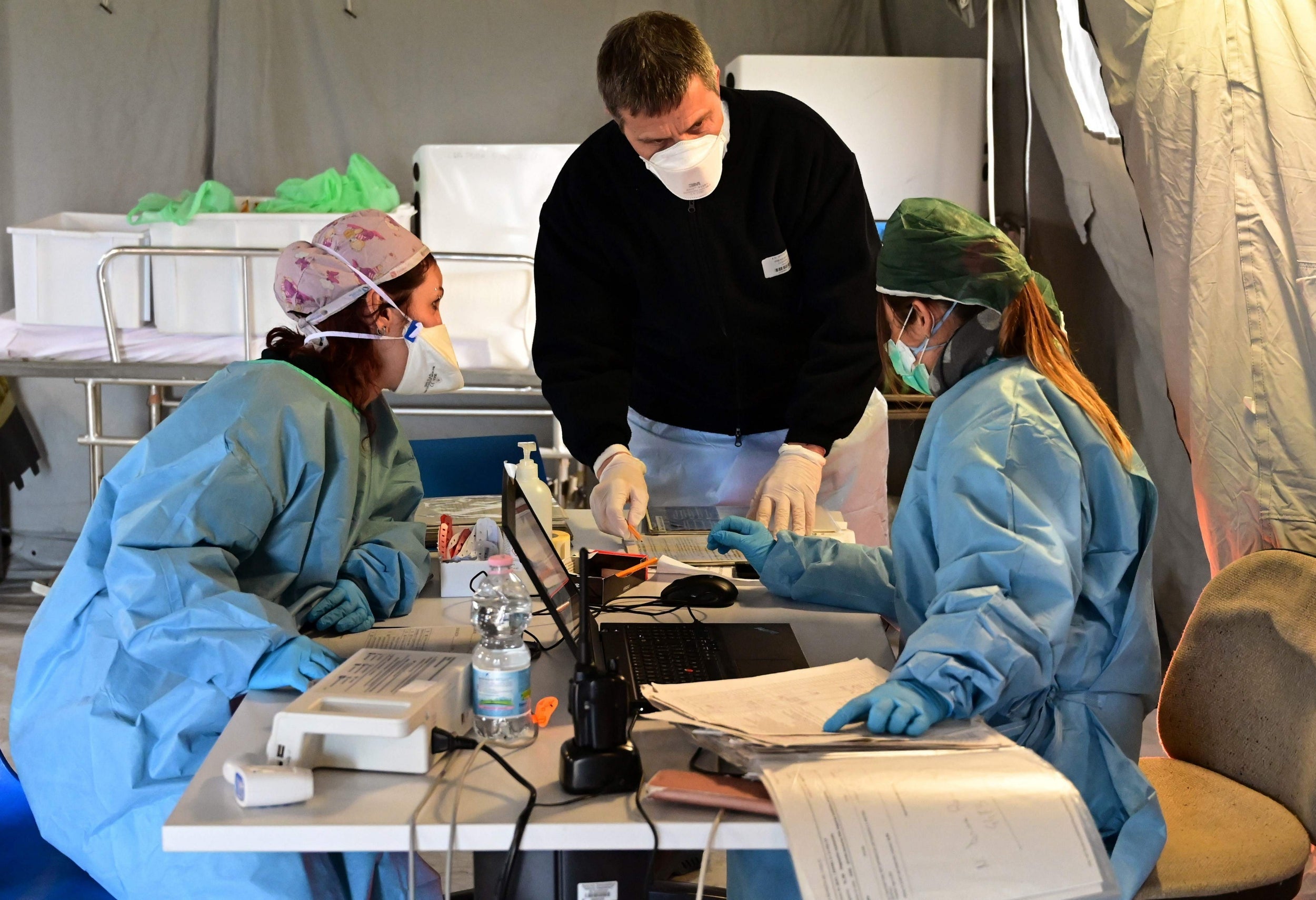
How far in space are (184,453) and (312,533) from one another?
0.22 meters

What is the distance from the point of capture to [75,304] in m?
3.57

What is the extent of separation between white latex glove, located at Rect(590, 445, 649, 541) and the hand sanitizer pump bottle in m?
0.14

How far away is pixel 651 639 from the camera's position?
158 cm

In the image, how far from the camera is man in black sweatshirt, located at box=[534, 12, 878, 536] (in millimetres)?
2217

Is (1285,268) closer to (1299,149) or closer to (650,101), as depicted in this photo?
(1299,149)

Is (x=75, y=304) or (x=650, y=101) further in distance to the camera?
(x=75, y=304)

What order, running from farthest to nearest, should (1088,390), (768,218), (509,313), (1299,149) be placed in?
(509,313), (1299,149), (768,218), (1088,390)

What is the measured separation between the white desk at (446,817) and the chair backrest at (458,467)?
1.49 meters

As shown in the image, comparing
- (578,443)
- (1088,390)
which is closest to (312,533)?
(578,443)

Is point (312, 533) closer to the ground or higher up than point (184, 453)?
closer to the ground

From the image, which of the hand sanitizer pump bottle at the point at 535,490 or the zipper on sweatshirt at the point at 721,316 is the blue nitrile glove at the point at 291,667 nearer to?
the hand sanitizer pump bottle at the point at 535,490

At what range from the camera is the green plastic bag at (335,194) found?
3.64 metres

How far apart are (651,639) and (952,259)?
0.65m

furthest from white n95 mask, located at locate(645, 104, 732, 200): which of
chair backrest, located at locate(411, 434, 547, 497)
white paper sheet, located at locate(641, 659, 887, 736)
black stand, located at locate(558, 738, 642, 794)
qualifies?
black stand, located at locate(558, 738, 642, 794)
